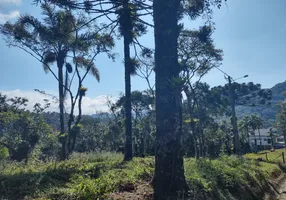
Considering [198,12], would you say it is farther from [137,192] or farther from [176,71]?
[137,192]

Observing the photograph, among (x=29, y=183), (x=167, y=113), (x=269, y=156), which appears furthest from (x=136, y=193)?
(x=269, y=156)

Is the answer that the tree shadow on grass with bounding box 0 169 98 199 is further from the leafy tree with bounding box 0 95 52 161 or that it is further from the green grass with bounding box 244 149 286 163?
the green grass with bounding box 244 149 286 163

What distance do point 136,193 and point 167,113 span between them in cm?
163

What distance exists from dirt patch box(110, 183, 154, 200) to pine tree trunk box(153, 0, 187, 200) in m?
0.23

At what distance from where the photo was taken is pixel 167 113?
4559 millimetres

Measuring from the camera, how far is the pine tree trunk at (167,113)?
4434 millimetres

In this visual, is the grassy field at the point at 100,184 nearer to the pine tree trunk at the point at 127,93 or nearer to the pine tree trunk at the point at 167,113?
the pine tree trunk at the point at 167,113

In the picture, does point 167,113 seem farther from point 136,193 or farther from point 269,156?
point 269,156

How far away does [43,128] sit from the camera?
14.3m

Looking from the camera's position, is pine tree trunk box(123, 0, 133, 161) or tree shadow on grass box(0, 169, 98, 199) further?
pine tree trunk box(123, 0, 133, 161)

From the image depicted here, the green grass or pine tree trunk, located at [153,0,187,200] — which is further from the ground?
pine tree trunk, located at [153,0,187,200]

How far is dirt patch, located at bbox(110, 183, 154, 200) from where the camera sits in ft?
13.9

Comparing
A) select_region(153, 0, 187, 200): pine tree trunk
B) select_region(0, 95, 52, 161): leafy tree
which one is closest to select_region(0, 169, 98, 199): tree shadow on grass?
select_region(153, 0, 187, 200): pine tree trunk

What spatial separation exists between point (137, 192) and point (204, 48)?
34.8 ft
